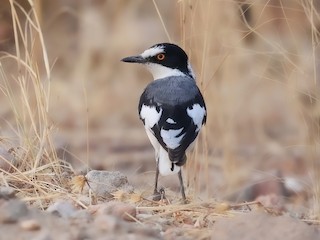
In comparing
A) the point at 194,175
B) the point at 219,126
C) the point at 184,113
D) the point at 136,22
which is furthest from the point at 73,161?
the point at 136,22

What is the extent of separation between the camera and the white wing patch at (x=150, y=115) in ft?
16.1

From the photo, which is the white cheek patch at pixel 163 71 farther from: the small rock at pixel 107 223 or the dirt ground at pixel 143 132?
the small rock at pixel 107 223

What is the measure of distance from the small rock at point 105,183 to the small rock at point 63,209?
575mm

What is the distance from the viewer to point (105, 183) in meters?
4.70

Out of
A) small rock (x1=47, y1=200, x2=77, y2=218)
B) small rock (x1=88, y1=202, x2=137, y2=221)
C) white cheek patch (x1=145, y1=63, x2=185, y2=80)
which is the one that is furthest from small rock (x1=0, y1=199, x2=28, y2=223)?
white cheek patch (x1=145, y1=63, x2=185, y2=80)

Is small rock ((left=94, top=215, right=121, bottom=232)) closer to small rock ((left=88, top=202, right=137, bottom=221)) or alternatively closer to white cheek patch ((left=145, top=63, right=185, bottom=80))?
small rock ((left=88, top=202, right=137, bottom=221))

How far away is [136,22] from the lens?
1266 centimetres

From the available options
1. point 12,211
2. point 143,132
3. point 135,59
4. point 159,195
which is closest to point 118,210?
point 12,211

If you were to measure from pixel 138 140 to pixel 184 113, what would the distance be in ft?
15.2

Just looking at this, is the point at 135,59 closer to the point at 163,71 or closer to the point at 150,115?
the point at 163,71

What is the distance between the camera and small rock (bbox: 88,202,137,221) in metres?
3.96

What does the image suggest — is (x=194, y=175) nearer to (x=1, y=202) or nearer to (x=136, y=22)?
(x=1, y=202)

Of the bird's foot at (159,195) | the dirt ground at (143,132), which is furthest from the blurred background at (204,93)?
the bird's foot at (159,195)

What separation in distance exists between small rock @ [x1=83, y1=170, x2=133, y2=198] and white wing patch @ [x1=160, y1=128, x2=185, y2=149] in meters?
0.29
